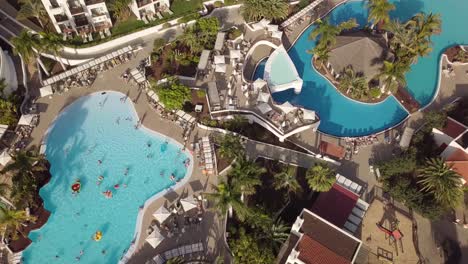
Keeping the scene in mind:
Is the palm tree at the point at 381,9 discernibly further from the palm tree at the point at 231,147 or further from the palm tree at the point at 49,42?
the palm tree at the point at 49,42

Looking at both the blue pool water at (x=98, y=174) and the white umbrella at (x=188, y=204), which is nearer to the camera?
the blue pool water at (x=98, y=174)

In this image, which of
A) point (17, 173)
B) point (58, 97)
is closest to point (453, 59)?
point (58, 97)

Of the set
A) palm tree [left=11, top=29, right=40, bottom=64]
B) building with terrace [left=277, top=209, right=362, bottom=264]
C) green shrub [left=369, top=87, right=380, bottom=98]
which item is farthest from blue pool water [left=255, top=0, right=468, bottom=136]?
palm tree [left=11, top=29, right=40, bottom=64]

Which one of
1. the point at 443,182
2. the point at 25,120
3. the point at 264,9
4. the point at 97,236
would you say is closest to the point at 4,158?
the point at 25,120

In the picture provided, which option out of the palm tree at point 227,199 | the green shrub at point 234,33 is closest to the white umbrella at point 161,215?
the palm tree at point 227,199

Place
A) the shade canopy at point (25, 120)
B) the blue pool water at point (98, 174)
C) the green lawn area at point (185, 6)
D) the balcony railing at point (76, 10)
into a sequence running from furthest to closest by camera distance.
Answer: the green lawn area at point (185, 6)
the balcony railing at point (76, 10)
the shade canopy at point (25, 120)
the blue pool water at point (98, 174)

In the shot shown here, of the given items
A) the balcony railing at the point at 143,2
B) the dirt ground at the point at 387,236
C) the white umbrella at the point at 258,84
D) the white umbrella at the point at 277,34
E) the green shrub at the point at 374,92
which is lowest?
the dirt ground at the point at 387,236

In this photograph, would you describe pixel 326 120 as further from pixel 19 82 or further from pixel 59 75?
pixel 19 82

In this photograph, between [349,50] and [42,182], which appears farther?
[349,50]
